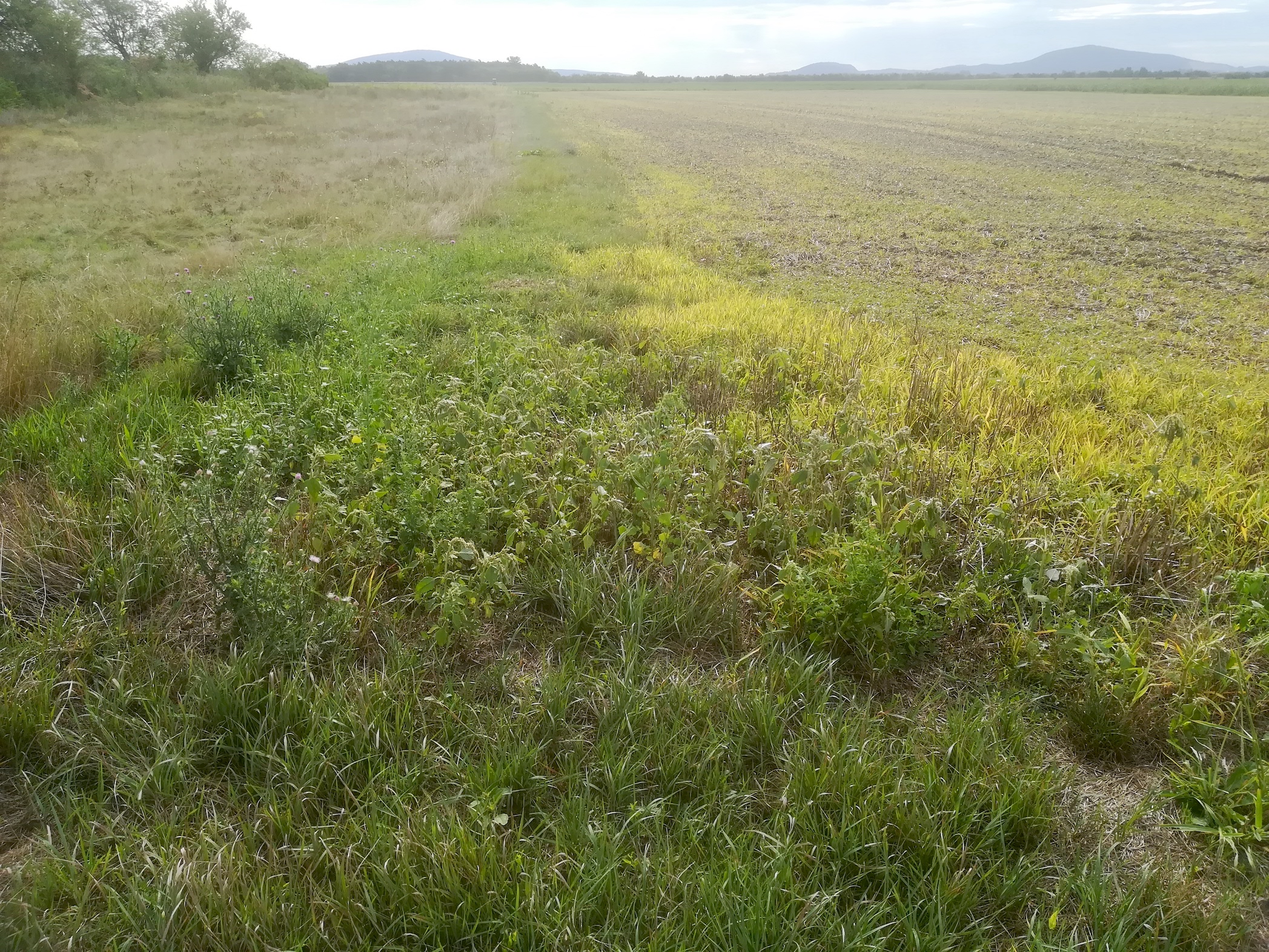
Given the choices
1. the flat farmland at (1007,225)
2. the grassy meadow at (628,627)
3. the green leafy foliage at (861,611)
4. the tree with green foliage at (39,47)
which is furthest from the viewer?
the tree with green foliage at (39,47)

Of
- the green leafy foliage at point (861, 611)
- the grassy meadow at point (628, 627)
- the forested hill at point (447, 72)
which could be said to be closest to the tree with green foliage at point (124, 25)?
the grassy meadow at point (628, 627)

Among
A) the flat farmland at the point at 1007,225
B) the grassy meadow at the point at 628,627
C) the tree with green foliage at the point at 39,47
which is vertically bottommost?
the grassy meadow at the point at 628,627

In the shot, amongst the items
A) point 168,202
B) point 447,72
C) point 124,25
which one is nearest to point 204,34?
point 124,25

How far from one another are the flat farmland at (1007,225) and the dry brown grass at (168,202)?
5.16 metres

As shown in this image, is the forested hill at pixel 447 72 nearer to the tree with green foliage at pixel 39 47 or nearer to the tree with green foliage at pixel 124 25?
the tree with green foliage at pixel 124 25

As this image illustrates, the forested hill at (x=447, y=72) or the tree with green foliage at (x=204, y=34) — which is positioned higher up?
the forested hill at (x=447, y=72)

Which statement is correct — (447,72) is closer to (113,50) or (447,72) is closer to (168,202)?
(113,50)

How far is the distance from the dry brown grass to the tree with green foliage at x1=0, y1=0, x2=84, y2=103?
170 cm

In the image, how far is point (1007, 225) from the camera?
12.8 metres

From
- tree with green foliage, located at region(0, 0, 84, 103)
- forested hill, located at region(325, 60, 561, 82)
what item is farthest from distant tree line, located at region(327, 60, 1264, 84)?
tree with green foliage, located at region(0, 0, 84, 103)

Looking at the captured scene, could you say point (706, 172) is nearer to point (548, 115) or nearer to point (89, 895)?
point (89, 895)

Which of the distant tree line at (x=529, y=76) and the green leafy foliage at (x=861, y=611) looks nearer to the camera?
the green leafy foliage at (x=861, y=611)

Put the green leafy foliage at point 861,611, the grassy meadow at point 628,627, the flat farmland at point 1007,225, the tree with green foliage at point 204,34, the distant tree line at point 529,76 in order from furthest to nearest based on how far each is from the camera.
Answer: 1. the distant tree line at point 529,76
2. the tree with green foliage at point 204,34
3. the flat farmland at point 1007,225
4. the green leafy foliage at point 861,611
5. the grassy meadow at point 628,627

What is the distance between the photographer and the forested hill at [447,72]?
9288cm
